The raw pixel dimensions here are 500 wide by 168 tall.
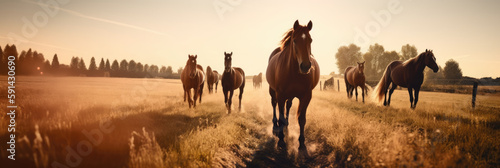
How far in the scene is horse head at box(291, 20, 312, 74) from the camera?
362 cm

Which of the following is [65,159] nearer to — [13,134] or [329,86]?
[13,134]

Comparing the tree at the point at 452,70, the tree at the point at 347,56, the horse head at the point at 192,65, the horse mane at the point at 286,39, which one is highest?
the tree at the point at 347,56

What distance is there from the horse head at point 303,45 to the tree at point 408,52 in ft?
218

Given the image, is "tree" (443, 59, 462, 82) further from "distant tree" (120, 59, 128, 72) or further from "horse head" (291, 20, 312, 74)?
"distant tree" (120, 59, 128, 72)

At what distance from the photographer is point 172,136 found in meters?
3.84

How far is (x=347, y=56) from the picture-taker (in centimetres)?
5556

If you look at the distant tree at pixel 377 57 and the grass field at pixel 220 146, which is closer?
the grass field at pixel 220 146

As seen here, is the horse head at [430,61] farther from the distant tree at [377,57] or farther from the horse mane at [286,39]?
the distant tree at [377,57]

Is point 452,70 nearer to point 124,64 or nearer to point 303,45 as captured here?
point 303,45

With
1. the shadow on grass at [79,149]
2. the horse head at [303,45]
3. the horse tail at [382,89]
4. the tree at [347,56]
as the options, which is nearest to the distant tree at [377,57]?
the tree at [347,56]

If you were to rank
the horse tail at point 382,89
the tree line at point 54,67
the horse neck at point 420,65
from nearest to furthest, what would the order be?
the horse neck at point 420,65 → the horse tail at point 382,89 → the tree line at point 54,67

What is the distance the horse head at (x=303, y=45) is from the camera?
3.62 m

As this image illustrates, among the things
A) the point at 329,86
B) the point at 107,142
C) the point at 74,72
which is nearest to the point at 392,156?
the point at 107,142

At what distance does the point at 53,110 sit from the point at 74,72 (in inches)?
2971
